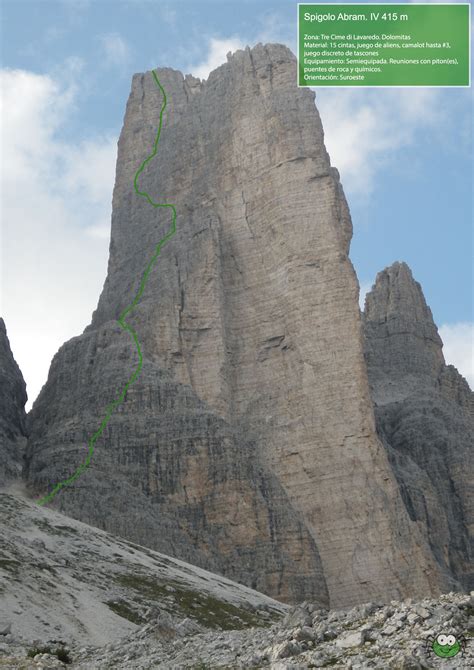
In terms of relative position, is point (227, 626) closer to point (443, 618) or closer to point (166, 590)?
point (166, 590)

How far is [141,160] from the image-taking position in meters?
118

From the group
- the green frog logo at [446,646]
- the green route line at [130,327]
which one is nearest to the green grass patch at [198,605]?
the green route line at [130,327]

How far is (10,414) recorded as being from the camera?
100250 mm

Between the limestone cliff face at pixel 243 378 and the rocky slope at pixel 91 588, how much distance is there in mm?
6688

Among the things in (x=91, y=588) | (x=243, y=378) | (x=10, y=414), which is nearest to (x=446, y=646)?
Answer: (x=91, y=588)

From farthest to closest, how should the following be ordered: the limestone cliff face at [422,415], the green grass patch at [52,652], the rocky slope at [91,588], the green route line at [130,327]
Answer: the limestone cliff face at [422,415] < the green route line at [130,327] < the rocky slope at [91,588] < the green grass patch at [52,652]

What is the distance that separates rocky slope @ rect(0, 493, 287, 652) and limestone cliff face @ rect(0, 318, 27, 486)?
861 centimetres

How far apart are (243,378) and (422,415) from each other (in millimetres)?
28119

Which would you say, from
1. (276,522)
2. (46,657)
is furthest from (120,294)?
(46,657)

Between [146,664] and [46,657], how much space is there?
4492 mm

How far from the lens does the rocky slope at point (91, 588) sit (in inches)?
2048

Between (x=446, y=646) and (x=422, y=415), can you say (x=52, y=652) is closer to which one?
(x=446, y=646)

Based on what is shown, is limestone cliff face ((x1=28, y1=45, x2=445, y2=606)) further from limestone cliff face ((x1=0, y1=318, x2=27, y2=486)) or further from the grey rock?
the grey rock

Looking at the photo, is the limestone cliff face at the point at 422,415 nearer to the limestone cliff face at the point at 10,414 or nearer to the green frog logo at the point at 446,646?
the limestone cliff face at the point at 10,414
